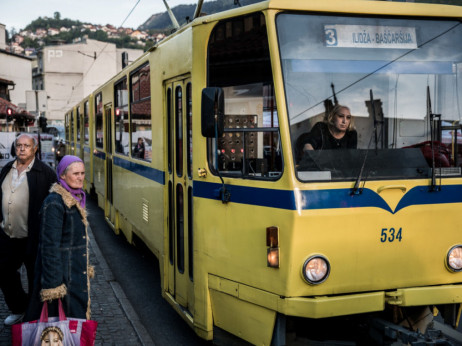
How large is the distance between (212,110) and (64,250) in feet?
5.08

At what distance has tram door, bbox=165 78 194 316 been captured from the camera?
5414 millimetres

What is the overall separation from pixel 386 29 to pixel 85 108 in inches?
566

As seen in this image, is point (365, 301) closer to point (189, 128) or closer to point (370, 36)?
point (370, 36)

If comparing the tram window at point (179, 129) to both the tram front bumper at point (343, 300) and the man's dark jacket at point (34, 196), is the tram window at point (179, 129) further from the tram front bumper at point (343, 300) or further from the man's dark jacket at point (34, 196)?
the tram front bumper at point (343, 300)

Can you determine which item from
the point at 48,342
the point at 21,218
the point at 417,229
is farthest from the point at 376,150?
the point at 21,218

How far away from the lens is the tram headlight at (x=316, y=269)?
417cm

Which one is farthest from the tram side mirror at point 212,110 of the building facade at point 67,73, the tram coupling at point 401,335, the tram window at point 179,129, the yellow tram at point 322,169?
the building facade at point 67,73

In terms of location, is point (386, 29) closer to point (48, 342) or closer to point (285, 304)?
point (285, 304)

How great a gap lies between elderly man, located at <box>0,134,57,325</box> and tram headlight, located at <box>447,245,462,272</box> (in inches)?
148

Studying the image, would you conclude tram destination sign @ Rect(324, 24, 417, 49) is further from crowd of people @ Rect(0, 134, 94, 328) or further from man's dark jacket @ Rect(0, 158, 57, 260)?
man's dark jacket @ Rect(0, 158, 57, 260)

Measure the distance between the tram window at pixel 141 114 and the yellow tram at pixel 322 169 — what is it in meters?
2.19

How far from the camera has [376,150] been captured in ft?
14.6

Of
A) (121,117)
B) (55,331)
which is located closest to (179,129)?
(55,331)

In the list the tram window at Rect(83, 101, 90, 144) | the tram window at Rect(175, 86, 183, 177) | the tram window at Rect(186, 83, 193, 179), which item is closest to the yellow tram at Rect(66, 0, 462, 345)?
the tram window at Rect(186, 83, 193, 179)
